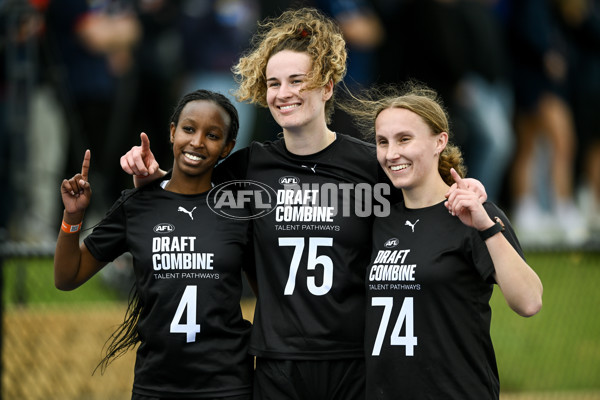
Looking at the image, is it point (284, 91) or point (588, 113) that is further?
point (588, 113)

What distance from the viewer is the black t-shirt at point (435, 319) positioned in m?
4.25

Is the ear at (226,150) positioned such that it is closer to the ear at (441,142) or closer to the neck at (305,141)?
the neck at (305,141)

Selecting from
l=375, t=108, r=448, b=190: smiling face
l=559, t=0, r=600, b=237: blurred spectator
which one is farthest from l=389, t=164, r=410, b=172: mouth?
l=559, t=0, r=600, b=237: blurred spectator

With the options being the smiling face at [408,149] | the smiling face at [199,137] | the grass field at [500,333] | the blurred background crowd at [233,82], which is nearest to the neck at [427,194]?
the smiling face at [408,149]

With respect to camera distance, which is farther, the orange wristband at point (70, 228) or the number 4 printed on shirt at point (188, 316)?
the orange wristband at point (70, 228)

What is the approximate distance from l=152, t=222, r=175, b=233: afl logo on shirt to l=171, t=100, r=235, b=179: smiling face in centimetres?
25

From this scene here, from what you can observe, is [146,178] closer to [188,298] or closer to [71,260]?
[71,260]

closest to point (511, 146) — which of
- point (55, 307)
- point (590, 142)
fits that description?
point (590, 142)

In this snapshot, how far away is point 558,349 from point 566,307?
1.07 feet

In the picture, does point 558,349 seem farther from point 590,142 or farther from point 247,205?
point 590,142

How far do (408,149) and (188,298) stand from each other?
1144 mm

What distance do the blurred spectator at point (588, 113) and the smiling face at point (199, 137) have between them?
31.3ft

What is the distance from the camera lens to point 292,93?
15.2 feet

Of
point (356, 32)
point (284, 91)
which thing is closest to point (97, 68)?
point (356, 32)
